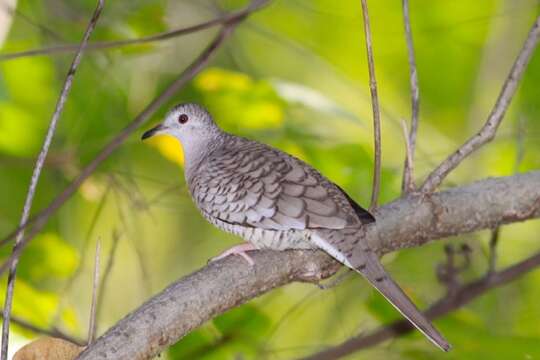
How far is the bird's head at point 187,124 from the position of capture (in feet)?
12.0

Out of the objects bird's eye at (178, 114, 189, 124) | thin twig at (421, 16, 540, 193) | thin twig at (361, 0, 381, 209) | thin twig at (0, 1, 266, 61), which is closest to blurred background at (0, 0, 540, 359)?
bird's eye at (178, 114, 189, 124)

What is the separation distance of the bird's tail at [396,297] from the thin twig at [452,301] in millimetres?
683

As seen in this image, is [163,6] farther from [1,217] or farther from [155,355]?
[155,355]

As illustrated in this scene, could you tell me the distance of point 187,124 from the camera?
12.2 ft

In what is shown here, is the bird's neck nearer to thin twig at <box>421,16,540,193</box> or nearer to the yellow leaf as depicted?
thin twig at <box>421,16,540,193</box>

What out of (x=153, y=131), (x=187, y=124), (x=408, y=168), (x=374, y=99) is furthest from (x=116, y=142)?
(x=187, y=124)

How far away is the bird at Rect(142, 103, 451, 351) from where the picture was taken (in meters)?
2.62

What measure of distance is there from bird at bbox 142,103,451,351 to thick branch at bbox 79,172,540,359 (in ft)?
0.22

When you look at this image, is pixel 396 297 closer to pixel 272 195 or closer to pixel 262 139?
pixel 272 195

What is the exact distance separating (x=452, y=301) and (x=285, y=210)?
3.03 feet

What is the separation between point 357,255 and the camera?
2.64 m

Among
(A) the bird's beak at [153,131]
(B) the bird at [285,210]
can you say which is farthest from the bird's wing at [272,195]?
(A) the bird's beak at [153,131]

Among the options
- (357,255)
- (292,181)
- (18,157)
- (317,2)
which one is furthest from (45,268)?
(317,2)

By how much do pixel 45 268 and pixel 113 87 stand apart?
3.33 feet
